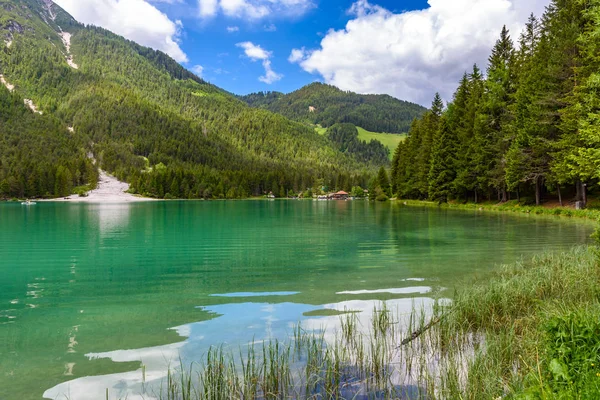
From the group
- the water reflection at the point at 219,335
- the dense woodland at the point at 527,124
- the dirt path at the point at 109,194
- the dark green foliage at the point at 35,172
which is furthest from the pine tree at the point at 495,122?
the dark green foliage at the point at 35,172

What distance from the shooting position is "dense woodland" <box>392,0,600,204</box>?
31.0m

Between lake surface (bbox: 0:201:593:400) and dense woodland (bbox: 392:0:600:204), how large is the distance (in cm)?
984

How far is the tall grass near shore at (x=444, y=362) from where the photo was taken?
477 centimetres

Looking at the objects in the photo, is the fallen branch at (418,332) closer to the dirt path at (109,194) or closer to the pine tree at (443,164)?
the pine tree at (443,164)

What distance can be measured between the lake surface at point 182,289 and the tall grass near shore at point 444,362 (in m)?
1.31

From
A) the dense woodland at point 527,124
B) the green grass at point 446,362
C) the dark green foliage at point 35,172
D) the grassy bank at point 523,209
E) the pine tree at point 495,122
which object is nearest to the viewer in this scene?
the green grass at point 446,362

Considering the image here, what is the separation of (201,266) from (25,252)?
35.5 feet

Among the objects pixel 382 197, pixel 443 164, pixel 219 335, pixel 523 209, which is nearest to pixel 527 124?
pixel 523 209

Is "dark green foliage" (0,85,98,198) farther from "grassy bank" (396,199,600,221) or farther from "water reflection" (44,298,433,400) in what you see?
"water reflection" (44,298,433,400)

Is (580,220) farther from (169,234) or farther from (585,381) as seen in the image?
(585,381)

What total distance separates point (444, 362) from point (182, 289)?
8.98 metres

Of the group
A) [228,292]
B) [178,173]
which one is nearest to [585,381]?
[228,292]

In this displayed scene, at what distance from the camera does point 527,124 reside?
40312 millimetres

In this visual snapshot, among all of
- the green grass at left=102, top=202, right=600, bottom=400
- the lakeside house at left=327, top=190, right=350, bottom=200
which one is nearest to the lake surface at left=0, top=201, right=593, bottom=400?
the green grass at left=102, top=202, right=600, bottom=400
